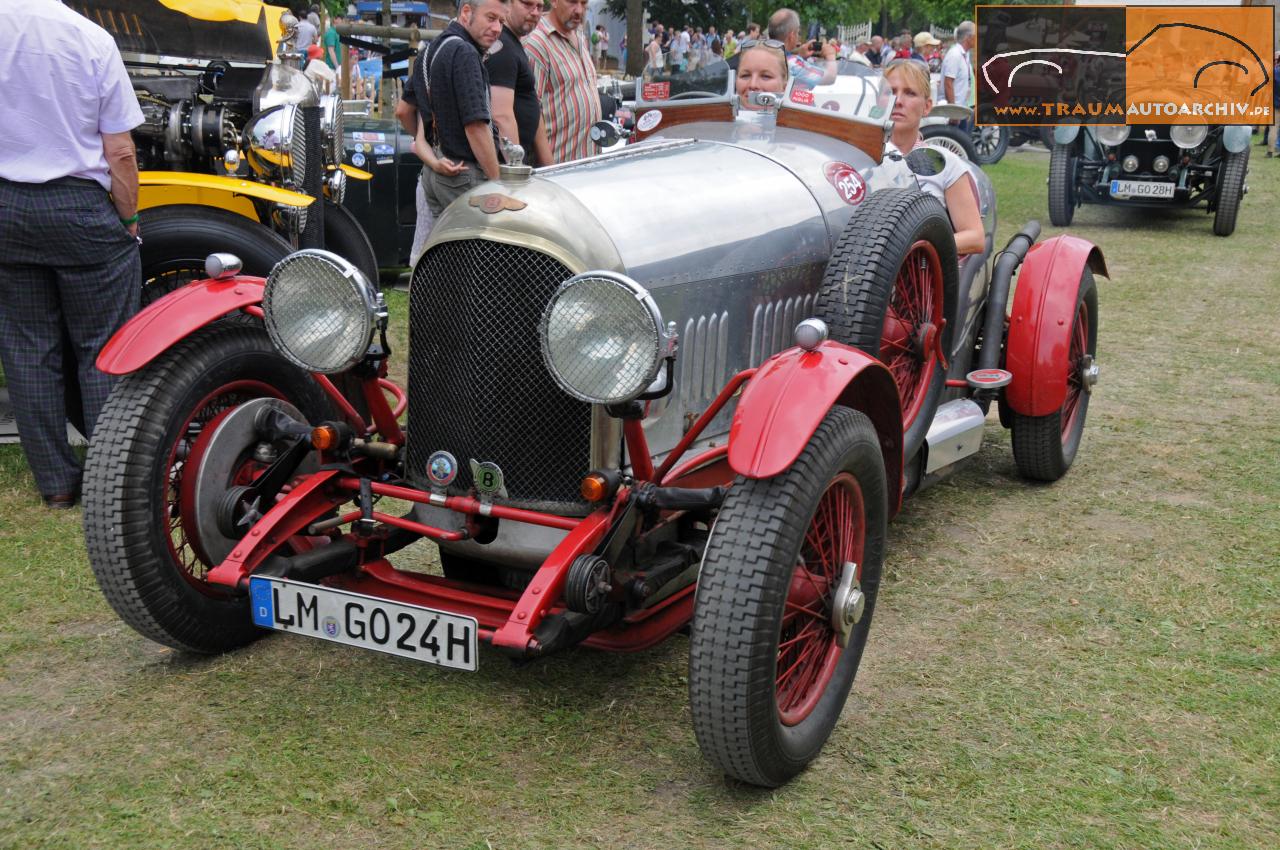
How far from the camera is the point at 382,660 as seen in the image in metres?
3.41

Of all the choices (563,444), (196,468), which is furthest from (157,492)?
(563,444)

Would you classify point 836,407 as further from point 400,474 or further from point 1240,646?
point 1240,646

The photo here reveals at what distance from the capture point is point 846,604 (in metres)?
2.92

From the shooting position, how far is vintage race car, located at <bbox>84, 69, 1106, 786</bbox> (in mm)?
2691

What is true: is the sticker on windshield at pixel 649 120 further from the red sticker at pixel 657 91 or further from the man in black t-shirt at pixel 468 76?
the man in black t-shirt at pixel 468 76

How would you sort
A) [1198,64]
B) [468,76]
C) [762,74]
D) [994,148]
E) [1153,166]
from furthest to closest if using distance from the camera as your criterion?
[994,148] < [1198,64] < [1153,166] < [468,76] < [762,74]

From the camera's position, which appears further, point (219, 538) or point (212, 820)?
point (219, 538)

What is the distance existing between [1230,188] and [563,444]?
32.4 ft

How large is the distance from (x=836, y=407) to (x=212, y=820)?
1639mm

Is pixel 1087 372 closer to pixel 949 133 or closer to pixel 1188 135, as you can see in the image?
pixel 1188 135

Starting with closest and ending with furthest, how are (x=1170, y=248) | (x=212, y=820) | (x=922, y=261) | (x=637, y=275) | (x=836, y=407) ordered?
(x=212, y=820), (x=836, y=407), (x=637, y=275), (x=922, y=261), (x=1170, y=248)

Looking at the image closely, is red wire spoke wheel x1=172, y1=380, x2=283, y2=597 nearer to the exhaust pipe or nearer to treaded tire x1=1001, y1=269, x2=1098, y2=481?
the exhaust pipe

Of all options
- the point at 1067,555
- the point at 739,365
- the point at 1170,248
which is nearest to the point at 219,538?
the point at 739,365

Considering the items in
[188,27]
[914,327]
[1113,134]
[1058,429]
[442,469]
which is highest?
[188,27]
